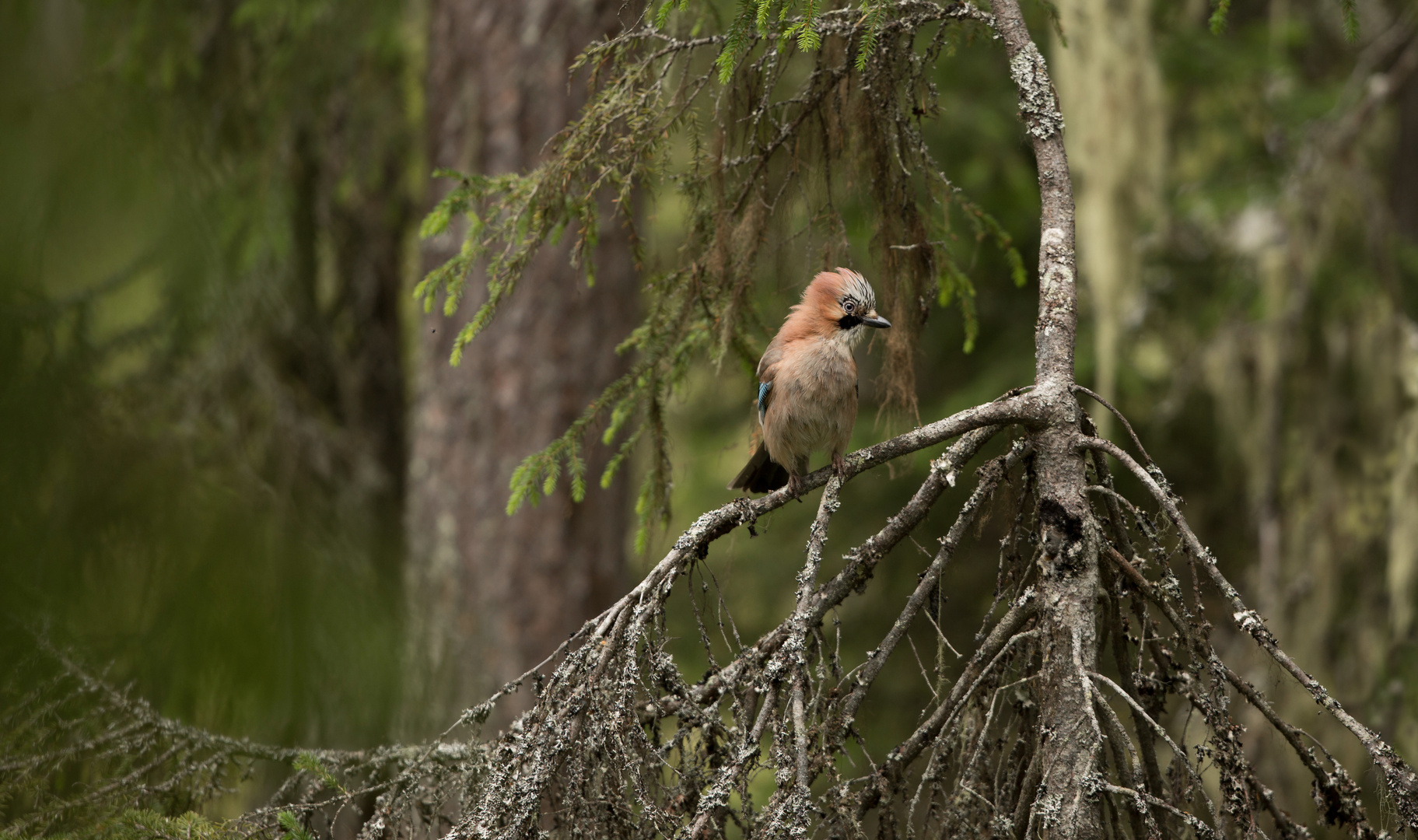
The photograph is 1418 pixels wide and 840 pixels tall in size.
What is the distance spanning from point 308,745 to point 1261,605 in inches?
214

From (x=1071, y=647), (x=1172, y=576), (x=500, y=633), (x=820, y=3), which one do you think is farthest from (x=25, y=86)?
(x=500, y=633)

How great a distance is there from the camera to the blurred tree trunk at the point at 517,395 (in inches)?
213

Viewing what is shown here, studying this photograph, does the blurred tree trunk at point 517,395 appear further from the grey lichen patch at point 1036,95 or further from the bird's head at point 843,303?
the grey lichen patch at point 1036,95

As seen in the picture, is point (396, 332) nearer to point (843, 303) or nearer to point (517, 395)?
point (517, 395)

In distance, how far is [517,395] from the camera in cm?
549

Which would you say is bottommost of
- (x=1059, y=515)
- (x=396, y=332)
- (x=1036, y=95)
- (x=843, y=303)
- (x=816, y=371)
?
(x=1059, y=515)

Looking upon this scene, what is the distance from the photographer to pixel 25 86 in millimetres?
1520

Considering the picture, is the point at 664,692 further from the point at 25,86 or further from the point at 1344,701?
the point at 1344,701

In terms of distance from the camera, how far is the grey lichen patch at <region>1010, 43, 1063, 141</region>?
2.52 meters

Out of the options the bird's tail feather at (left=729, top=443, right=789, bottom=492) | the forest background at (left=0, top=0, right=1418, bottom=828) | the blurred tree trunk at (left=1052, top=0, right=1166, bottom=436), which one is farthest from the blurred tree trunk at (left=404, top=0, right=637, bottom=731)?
the blurred tree trunk at (left=1052, top=0, right=1166, bottom=436)

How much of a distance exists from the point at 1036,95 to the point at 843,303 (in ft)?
3.15

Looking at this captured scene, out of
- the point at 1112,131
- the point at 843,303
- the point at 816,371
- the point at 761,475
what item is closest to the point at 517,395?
the point at 761,475

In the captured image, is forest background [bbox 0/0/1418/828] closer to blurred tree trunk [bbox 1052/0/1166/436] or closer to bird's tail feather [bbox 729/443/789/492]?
→ blurred tree trunk [bbox 1052/0/1166/436]

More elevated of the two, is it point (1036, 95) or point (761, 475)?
point (1036, 95)
